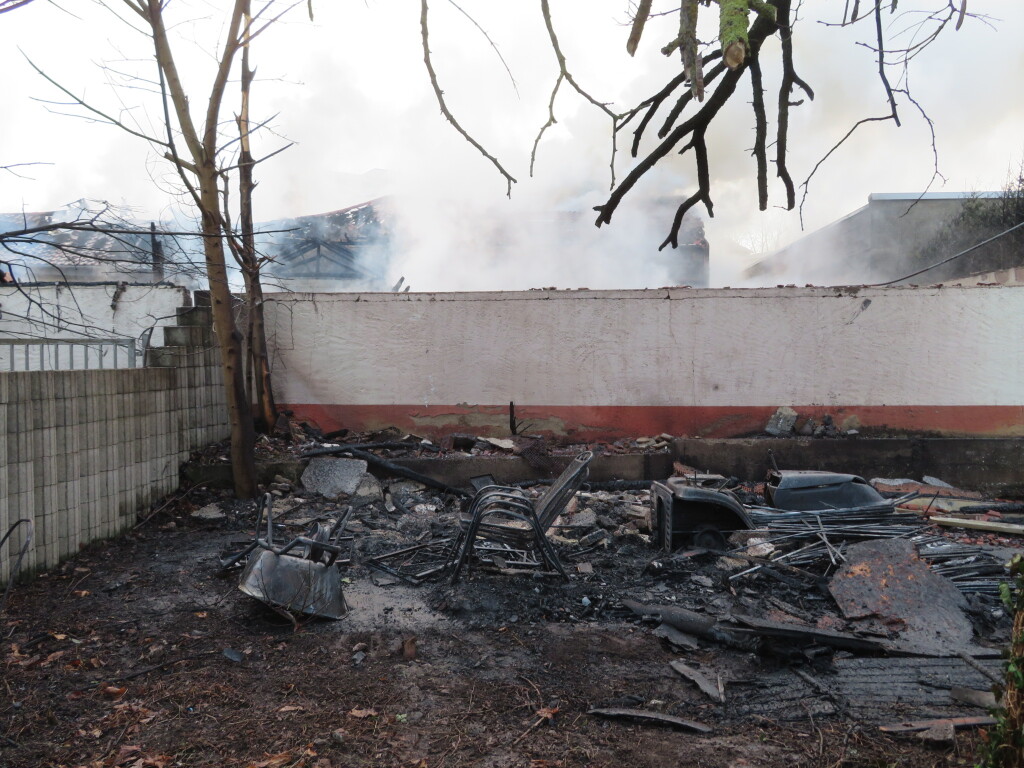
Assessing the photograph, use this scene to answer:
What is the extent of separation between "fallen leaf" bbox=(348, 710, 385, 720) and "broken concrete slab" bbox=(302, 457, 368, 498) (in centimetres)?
479

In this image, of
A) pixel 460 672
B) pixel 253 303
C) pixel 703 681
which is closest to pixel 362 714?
pixel 460 672

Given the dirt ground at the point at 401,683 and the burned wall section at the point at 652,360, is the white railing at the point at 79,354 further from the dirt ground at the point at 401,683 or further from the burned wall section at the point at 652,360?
the burned wall section at the point at 652,360

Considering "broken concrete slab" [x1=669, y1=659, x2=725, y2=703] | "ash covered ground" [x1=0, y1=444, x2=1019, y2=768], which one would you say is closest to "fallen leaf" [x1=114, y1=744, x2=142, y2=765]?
"ash covered ground" [x1=0, y1=444, x2=1019, y2=768]

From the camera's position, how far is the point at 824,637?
4289 mm

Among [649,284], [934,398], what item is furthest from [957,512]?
[649,284]

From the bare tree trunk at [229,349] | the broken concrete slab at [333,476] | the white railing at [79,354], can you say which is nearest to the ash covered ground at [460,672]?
the bare tree trunk at [229,349]

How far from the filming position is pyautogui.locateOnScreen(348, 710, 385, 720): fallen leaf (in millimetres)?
3592

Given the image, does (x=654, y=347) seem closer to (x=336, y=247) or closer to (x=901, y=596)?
(x=901, y=596)

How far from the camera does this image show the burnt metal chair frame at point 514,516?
208 inches

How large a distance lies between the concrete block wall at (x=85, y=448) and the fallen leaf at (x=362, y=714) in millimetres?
3153

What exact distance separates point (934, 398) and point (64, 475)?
11184mm

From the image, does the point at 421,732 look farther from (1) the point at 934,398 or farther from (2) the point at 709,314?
(1) the point at 934,398

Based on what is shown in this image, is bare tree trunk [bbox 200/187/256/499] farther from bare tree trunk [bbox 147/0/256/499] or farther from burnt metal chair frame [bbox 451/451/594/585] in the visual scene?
burnt metal chair frame [bbox 451/451/594/585]

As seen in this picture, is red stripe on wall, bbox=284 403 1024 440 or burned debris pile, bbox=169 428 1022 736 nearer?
burned debris pile, bbox=169 428 1022 736
